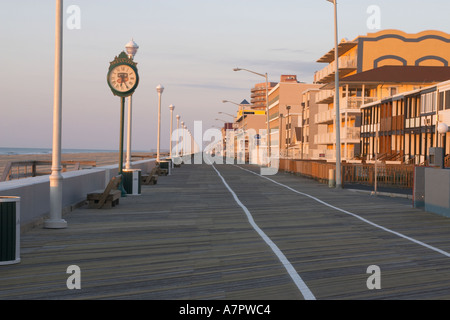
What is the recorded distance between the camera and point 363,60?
81.2 m

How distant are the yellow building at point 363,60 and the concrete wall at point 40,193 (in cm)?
5230

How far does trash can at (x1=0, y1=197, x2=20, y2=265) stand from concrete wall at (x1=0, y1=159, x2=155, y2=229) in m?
2.51

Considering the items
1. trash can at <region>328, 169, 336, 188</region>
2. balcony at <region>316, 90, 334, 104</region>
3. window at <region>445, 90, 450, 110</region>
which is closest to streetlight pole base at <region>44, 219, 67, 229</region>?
trash can at <region>328, 169, 336, 188</region>

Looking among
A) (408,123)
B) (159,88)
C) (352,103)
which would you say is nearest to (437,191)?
(159,88)

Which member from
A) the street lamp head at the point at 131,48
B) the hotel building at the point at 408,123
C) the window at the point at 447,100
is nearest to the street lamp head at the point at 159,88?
the hotel building at the point at 408,123

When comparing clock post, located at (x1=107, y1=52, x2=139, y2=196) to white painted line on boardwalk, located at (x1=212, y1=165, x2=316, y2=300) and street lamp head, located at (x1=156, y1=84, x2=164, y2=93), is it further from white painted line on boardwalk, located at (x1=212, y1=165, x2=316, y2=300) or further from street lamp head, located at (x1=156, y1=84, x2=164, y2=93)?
street lamp head, located at (x1=156, y1=84, x2=164, y2=93)

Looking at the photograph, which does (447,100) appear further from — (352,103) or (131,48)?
(352,103)

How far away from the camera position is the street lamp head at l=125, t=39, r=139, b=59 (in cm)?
2570

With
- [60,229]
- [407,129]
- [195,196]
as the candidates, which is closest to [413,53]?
[407,129]

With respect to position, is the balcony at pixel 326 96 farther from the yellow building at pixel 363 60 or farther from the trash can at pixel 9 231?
the trash can at pixel 9 231

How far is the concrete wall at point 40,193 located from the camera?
1361 centimetres

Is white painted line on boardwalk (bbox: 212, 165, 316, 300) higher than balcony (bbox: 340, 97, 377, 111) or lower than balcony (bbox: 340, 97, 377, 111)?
Answer: lower

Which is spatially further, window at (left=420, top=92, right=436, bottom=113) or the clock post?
window at (left=420, top=92, right=436, bottom=113)
